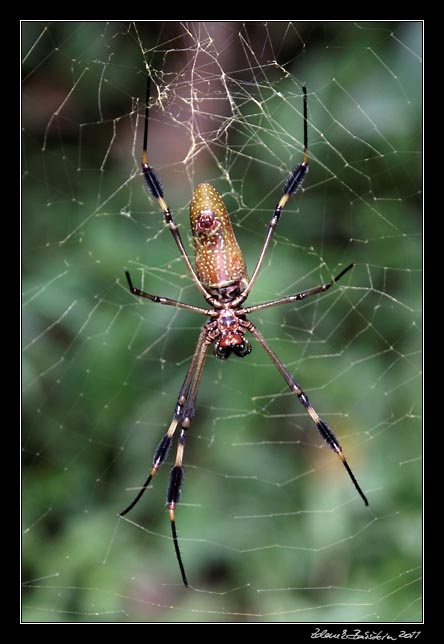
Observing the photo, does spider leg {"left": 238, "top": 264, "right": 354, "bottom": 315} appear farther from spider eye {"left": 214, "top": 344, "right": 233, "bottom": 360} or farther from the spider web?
the spider web

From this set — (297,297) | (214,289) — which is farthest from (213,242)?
(297,297)

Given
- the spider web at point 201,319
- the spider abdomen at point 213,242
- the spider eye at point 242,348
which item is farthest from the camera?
the spider web at point 201,319

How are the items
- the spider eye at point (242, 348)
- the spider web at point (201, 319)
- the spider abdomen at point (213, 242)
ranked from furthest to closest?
the spider web at point (201, 319), the spider eye at point (242, 348), the spider abdomen at point (213, 242)

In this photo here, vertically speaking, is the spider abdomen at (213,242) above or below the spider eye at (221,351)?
above

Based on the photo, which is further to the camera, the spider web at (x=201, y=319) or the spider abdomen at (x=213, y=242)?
the spider web at (x=201, y=319)

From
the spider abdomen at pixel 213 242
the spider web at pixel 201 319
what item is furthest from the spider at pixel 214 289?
the spider web at pixel 201 319

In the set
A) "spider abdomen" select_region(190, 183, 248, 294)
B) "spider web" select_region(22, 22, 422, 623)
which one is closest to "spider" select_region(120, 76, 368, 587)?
"spider abdomen" select_region(190, 183, 248, 294)

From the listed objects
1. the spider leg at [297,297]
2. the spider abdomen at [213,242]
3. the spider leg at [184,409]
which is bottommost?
the spider leg at [184,409]

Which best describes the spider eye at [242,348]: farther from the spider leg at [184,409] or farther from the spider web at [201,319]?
the spider web at [201,319]
